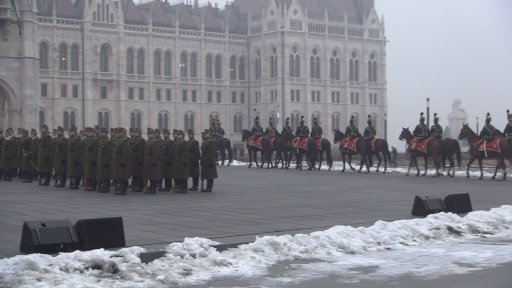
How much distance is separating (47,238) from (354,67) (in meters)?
93.8

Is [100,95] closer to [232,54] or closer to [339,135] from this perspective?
[232,54]

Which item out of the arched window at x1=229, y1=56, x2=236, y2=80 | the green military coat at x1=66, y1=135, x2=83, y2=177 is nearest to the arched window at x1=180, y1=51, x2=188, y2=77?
the arched window at x1=229, y1=56, x2=236, y2=80

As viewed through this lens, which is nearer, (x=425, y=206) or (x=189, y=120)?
(x=425, y=206)

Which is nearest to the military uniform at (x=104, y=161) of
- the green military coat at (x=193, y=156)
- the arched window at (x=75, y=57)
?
the green military coat at (x=193, y=156)

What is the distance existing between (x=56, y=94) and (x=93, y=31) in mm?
7645

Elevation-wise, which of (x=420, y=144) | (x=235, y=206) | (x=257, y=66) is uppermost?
Result: (x=257, y=66)

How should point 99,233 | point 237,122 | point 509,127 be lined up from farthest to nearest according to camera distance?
point 237,122, point 509,127, point 99,233

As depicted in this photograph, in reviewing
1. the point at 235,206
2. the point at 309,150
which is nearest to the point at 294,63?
the point at 309,150

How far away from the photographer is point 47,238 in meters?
10.1

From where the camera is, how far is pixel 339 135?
33.4 m

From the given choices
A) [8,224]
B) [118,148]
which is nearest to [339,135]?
[118,148]

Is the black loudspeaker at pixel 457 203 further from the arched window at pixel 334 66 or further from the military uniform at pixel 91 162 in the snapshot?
the arched window at pixel 334 66

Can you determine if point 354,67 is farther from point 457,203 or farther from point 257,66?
point 457,203

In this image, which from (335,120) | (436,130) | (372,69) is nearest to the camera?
→ (436,130)
